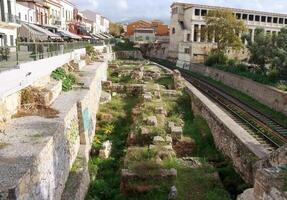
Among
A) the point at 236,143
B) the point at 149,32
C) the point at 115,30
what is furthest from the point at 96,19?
the point at 236,143

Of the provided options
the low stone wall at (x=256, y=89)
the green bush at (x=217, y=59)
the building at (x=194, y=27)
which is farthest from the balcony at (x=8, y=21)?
the building at (x=194, y=27)

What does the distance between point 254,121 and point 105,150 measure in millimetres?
10391

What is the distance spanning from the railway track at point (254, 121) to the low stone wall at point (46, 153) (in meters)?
8.24

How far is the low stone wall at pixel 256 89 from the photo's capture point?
24.8 metres

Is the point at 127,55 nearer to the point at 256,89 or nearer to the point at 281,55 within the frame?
the point at 256,89

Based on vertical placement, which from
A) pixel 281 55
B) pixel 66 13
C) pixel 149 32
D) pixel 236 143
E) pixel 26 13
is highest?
pixel 66 13

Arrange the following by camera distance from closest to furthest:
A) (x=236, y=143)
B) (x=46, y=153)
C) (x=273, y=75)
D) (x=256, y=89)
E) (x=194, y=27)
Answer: (x=46, y=153) < (x=236, y=143) < (x=273, y=75) < (x=256, y=89) < (x=194, y=27)

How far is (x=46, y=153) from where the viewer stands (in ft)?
31.0

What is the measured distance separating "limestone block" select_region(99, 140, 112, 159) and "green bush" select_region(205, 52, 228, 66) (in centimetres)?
2934

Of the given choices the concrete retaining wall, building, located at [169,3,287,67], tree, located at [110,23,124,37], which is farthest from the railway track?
tree, located at [110,23,124,37]

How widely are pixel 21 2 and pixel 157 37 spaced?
50967 mm

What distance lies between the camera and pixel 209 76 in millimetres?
43031

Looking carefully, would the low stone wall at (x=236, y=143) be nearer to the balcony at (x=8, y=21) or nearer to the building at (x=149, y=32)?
the balcony at (x=8, y=21)

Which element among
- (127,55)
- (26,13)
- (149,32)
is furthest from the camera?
(149,32)
